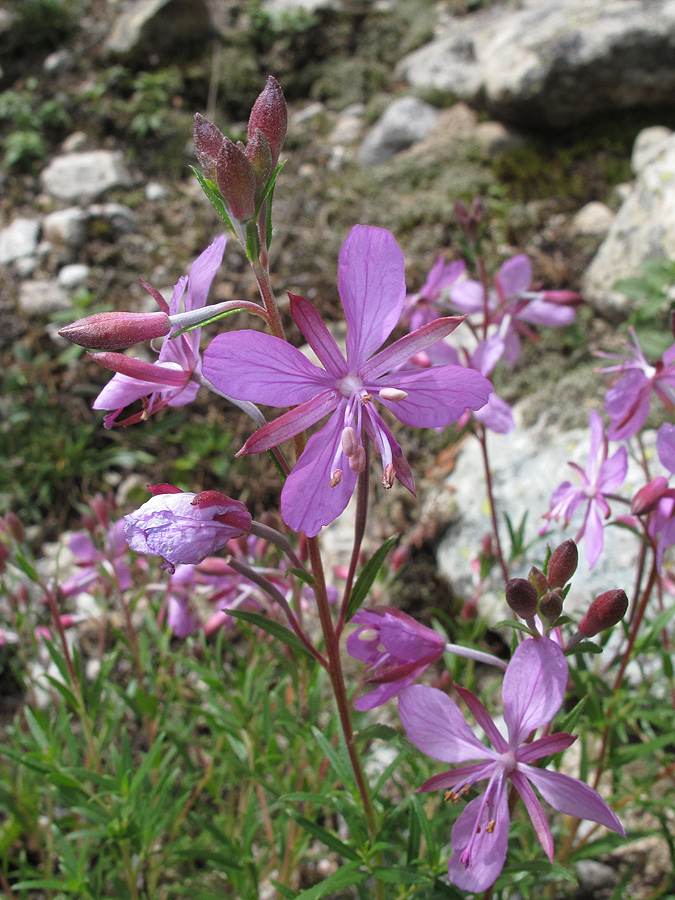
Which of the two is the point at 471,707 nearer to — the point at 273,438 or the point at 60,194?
the point at 273,438

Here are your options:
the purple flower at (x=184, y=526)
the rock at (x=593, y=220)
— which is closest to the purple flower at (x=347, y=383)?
the purple flower at (x=184, y=526)

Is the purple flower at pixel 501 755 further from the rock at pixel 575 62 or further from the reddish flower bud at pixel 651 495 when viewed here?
the rock at pixel 575 62

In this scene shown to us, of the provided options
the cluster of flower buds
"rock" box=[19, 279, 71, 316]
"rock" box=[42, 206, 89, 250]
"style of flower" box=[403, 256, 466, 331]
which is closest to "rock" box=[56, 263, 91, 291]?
"rock" box=[19, 279, 71, 316]

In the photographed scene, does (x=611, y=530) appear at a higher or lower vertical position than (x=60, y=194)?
lower

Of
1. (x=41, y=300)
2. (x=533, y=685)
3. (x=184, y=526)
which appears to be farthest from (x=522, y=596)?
(x=41, y=300)

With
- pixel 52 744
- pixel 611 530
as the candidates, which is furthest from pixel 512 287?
pixel 52 744

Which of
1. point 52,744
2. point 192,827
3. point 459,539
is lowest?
point 192,827

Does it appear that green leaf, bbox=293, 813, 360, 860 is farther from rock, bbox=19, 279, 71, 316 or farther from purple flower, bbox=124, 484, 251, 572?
rock, bbox=19, 279, 71, 316
